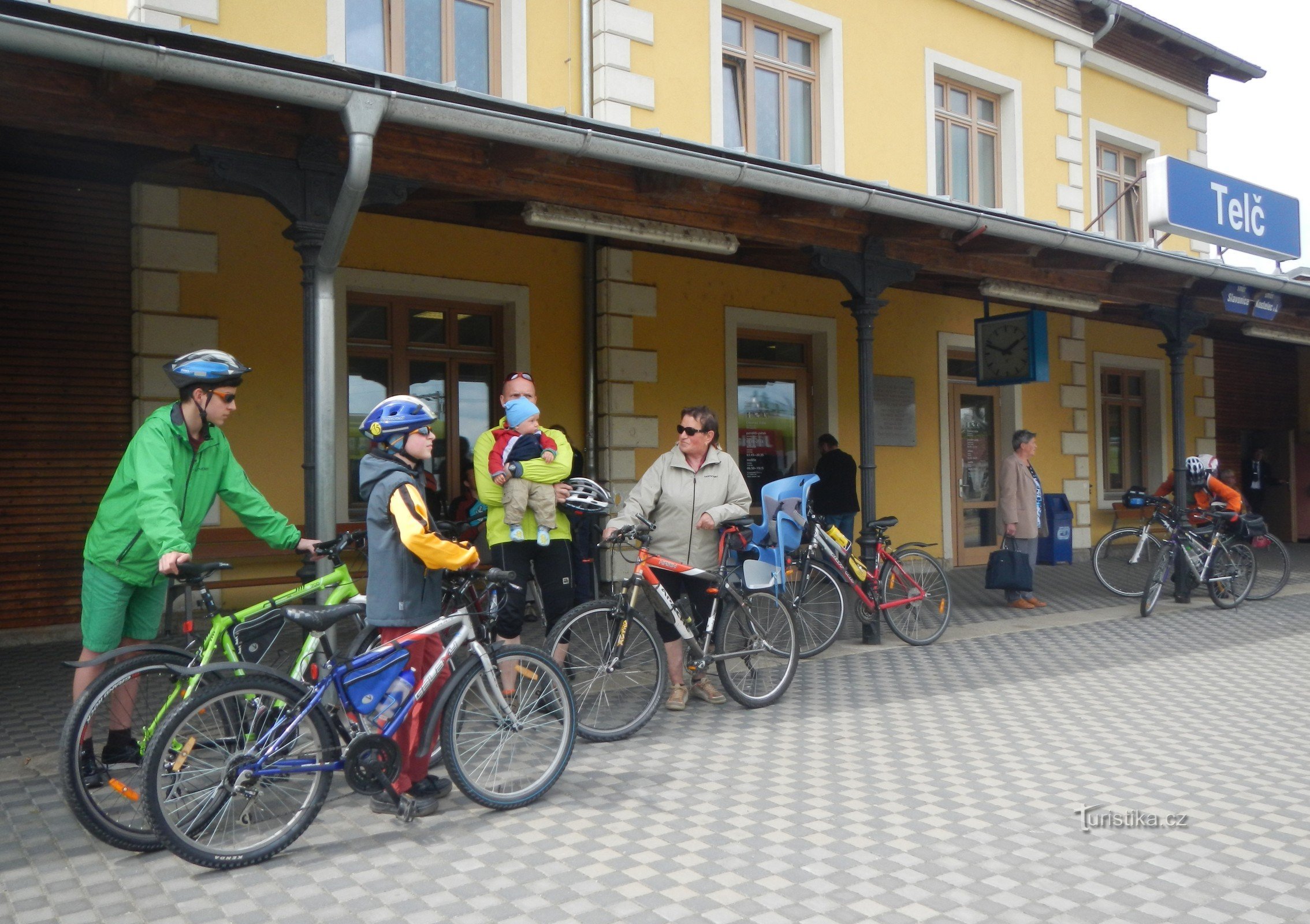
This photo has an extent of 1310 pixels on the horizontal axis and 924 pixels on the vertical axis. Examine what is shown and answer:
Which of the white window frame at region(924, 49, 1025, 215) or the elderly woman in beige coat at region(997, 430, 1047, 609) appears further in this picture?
the white window frame at region(924, 49, 1025, 215)

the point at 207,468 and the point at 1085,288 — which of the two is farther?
the point at 1085,288

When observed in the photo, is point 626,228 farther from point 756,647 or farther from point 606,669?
point 606,669

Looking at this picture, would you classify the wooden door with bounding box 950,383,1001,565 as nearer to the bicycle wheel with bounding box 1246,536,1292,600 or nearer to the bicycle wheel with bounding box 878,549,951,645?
the bicycle wheel with bounding box 1246,536,1292,600

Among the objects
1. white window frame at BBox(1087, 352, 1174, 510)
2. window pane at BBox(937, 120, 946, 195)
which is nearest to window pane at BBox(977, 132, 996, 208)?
window pane at BBox(937, 120, 946, 195)

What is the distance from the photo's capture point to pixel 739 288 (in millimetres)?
11328

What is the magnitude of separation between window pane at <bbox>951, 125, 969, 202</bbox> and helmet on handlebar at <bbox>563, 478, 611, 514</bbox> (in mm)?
9217

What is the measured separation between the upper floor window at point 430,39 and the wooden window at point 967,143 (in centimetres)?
592

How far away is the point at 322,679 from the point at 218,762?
1.38ft

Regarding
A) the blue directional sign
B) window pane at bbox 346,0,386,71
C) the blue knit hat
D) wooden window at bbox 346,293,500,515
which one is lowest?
the blue knit hat

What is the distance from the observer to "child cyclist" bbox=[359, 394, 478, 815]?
395 cm

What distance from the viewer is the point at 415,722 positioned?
3969mm

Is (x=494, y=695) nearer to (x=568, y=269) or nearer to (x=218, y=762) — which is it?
(x=218, y=762)

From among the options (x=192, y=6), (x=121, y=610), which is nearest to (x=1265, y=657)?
(x=121, y=610)

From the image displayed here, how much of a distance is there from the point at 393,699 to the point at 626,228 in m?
3.89
